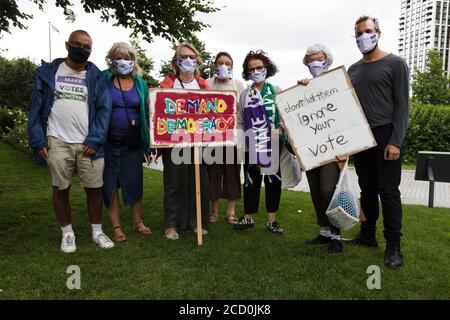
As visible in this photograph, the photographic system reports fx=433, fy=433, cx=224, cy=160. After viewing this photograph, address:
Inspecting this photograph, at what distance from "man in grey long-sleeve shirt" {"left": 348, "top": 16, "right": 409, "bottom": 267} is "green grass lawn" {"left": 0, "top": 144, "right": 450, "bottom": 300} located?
0.45 meters

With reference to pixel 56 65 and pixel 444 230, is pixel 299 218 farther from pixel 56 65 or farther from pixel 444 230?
pixel 56 65

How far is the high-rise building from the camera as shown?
142m

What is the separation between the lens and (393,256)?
13.8ft

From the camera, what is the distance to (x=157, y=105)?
15.4 feet

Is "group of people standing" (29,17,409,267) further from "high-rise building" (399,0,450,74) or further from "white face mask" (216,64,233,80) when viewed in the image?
"high-rise building" (399,0,450,74)

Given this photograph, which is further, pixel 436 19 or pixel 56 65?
pixel 436 19

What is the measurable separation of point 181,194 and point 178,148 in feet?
1.85

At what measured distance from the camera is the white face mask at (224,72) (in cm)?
548

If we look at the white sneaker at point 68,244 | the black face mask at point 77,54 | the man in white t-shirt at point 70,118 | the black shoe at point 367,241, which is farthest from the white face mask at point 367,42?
the white sneaker at point 68,244

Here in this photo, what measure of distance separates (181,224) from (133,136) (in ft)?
4.10

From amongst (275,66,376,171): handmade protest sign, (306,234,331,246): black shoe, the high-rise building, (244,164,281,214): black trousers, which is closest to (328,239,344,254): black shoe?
(306,234,331,246): black shoe

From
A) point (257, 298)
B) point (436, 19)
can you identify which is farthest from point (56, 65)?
point (436, 19)

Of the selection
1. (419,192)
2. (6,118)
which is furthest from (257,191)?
(6,118)

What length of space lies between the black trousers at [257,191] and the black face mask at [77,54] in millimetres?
2233
